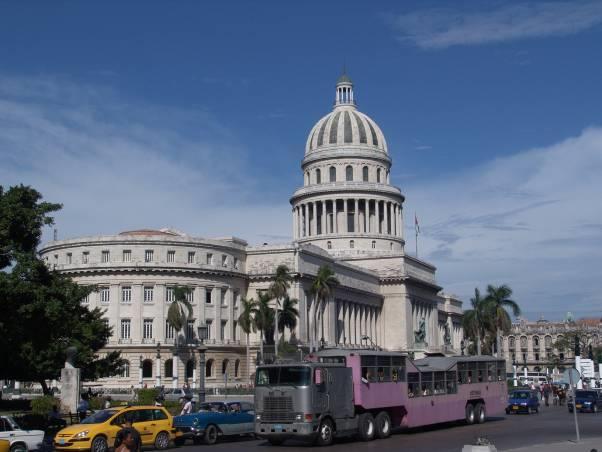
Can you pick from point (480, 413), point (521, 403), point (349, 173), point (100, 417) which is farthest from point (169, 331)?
point (100, 417)

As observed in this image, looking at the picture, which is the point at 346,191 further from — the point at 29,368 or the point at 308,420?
the point at 308,420

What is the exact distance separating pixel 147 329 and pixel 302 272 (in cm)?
1970

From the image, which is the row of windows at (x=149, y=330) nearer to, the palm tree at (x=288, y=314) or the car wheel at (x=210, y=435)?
the palm tree at (x=288, y=314)

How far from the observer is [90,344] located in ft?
200

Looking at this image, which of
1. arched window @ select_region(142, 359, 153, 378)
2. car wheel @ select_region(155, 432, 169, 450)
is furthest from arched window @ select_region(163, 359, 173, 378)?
car wheel @ select_region(155, 432, 169, 450)

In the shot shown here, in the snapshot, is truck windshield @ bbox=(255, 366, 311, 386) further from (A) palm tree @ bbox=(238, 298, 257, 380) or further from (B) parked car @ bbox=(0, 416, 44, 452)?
(A) palm tree @ bbox=(238, 298, 257, 380)

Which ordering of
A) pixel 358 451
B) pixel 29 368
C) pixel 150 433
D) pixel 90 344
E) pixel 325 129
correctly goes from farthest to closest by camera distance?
pixel 325 129, pixel 90 344, pixel 29 368, pixel 150 433, pixel 358 451

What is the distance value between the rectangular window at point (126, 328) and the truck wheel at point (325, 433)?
59386 millimetres

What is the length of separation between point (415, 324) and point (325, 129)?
33.4 m

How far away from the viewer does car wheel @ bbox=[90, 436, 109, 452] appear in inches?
1145

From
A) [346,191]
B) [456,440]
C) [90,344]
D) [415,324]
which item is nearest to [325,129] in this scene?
[346,191]

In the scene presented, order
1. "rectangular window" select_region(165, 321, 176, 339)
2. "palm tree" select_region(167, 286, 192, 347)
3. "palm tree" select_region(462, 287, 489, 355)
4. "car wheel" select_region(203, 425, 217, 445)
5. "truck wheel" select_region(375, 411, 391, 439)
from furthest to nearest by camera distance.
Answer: "palm tree" select_region(462, 287, 489, 355), "rectangular window" select_region(165, 321, 176, 339), "palm tree" select_region(167, 286, 192, 347), "truck wheel" select_region(375, 411, 391, 439), "car wheel" select_region(203, 425, 217, 445)

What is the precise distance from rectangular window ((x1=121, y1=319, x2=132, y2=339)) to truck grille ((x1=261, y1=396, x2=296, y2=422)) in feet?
195

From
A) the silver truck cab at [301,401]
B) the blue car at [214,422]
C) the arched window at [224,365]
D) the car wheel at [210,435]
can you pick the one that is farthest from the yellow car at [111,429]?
the arched window at [224,365]
